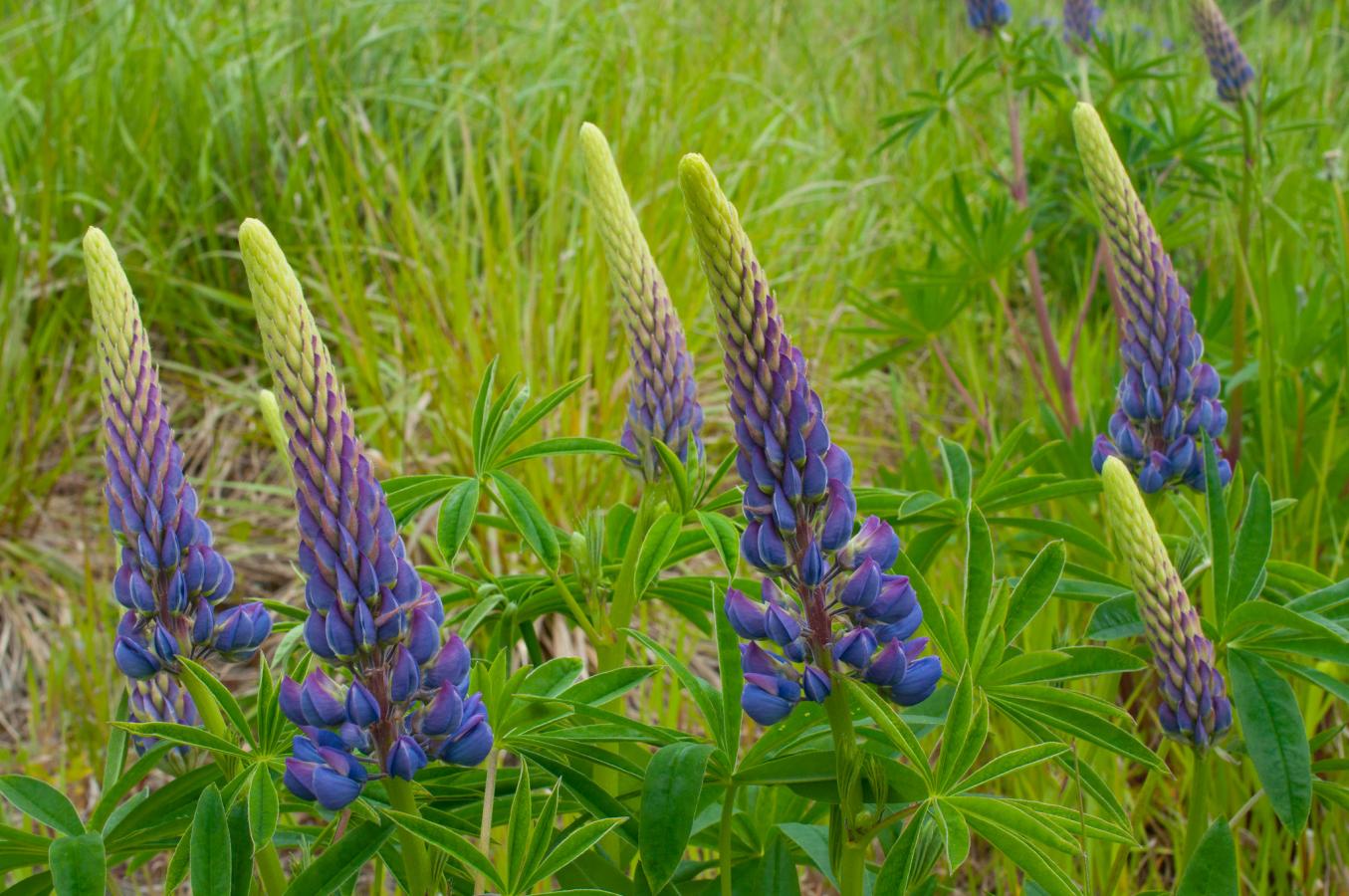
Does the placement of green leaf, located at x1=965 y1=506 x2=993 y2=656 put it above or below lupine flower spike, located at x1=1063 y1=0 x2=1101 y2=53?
below

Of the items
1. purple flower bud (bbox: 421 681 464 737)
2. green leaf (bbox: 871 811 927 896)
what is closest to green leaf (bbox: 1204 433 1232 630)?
green leaf (bbox: 871 811 927 896)

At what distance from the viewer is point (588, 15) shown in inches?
206

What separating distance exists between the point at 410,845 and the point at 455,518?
0.34 meters

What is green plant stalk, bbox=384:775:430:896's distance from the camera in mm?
1044

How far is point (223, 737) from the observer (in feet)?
3.70

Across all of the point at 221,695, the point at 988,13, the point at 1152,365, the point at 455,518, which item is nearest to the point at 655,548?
the point at 455,518

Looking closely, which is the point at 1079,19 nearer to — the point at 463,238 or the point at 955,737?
the point at 463,238

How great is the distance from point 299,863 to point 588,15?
4.53 m

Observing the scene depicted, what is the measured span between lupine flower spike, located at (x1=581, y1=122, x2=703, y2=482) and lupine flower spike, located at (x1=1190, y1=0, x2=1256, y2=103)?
161 centimetres

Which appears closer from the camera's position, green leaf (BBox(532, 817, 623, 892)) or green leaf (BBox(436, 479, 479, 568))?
green leaf (BBox(532, 817, 623, 892))

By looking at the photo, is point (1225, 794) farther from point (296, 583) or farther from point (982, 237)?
point (296, 583)

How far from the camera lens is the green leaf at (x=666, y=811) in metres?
1.02

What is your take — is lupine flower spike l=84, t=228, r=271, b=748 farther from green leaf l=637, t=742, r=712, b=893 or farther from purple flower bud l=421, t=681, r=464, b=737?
green leaf l=637, t=742, r=712, b=893

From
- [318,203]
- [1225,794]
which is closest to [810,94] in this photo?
[318,203]
